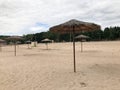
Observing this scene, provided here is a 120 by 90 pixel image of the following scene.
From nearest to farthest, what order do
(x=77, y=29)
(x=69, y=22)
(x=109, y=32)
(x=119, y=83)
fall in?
(x=119, y=83)
(x=69, y=22)
(x=77, y=29)
(x=109, y=32)

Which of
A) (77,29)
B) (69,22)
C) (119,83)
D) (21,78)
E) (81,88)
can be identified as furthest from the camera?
(77,29)

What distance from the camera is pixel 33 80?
8.00 m

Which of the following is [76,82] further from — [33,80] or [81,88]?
[33,80]

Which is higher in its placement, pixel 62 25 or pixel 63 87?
pixel 62 25

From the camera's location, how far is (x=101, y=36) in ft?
267

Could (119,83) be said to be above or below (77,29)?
below

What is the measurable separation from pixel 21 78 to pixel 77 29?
12.7ft

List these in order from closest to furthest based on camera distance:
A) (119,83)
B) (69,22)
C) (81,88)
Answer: (81,88) < (119,83) < (69,22)

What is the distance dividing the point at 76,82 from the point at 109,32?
72719 millimetres

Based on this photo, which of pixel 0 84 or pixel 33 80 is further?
pixel 33 80

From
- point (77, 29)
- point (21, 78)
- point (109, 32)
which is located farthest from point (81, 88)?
point (109, 32)

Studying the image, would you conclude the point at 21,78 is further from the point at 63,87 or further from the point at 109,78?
the point at 109,78

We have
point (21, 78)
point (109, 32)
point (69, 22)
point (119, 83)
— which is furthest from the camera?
point (109, 32)

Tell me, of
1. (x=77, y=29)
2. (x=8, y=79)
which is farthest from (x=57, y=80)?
(x=77, y=29)
